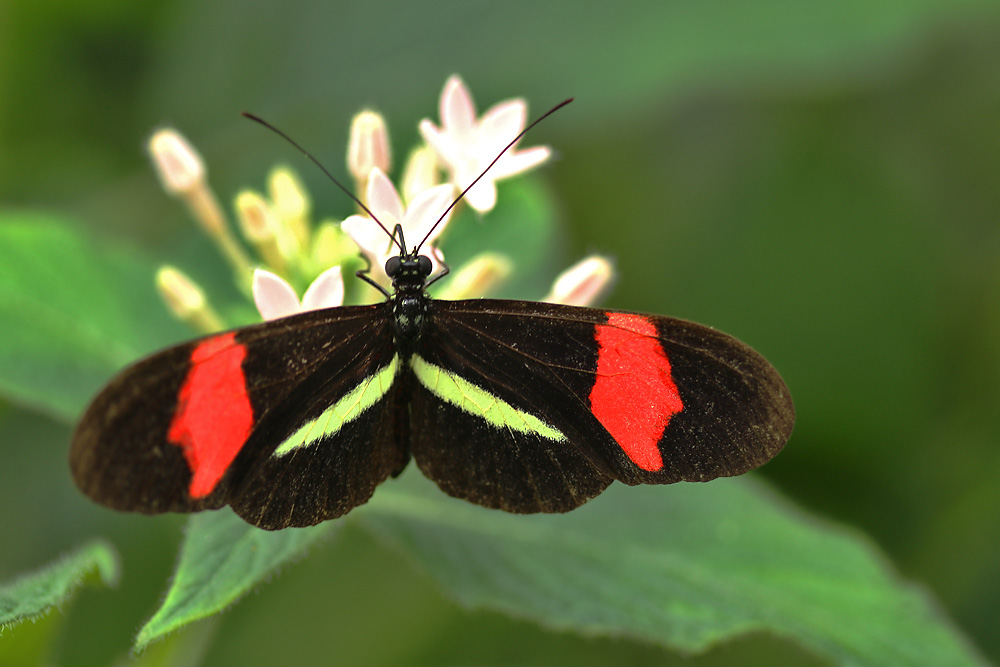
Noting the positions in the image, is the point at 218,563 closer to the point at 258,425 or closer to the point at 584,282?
the point at 258,425

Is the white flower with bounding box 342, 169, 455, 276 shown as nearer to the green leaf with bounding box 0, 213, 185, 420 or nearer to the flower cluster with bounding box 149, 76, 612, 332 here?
the flower cluster with bounding box 149, 76, 612, 332

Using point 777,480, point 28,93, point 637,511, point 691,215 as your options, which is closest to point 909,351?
point 777,480

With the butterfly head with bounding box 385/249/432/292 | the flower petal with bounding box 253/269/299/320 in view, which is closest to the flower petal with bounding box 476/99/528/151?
the butterfly head with bounding box 385/249/432/292

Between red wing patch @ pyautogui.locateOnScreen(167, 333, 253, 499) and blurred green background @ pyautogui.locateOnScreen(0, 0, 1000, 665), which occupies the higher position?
red wing patch @ pyautogui.locateOnScreen(167, 333, 253, 499)

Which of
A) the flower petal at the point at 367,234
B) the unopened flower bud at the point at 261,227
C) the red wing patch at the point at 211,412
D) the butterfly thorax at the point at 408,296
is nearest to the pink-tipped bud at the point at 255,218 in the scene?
the unopened flower bud at the point at 261,227

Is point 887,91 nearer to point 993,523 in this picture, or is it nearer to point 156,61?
point 993,523

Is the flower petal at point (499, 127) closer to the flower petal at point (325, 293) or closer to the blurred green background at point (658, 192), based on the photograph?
the flower petal at point (325, 293)
